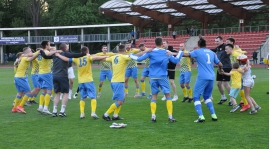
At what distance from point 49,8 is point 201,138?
6925cm

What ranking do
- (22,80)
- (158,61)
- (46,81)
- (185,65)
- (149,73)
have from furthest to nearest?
(185,65) < (22,80) < (46,81) < (149,73) < (158,61)

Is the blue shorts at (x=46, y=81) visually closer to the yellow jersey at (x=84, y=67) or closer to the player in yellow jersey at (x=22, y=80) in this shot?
the player in yellow jersey at (x=22, y=80)

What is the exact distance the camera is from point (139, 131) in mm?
7988

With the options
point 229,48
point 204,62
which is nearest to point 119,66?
point 204,62

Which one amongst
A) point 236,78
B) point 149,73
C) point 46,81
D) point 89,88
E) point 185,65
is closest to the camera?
point 149,73

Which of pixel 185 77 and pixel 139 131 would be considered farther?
pixel 185 77

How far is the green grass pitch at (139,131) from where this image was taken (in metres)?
6.93

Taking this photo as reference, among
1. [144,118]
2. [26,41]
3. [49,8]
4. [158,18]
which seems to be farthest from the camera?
[49,8]

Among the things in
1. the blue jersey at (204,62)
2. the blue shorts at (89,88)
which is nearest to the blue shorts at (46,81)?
the blue shorts at (89,88)

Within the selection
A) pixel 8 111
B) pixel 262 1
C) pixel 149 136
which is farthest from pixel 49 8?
pixel 149 136

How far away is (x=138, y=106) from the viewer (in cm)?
1179

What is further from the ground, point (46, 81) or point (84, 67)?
point (84, 67)

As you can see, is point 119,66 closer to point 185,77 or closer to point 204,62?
point 204,62

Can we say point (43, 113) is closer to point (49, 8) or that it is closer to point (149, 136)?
point (149, 136)
